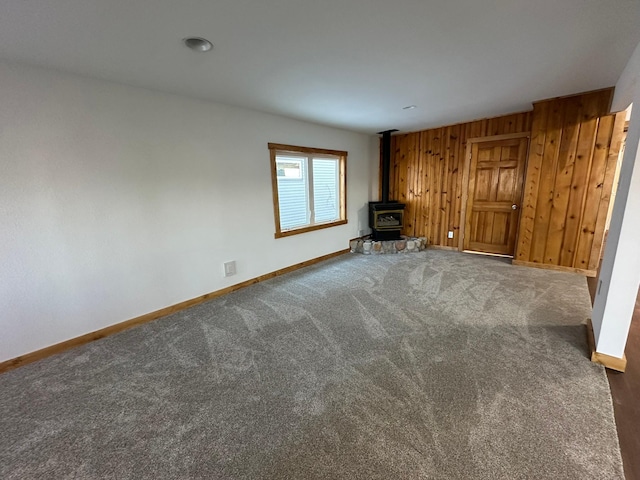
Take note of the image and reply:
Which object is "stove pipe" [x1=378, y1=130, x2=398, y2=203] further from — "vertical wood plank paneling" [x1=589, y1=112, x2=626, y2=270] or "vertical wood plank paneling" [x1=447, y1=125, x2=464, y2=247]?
"vertical wood plank paneling" [x1=589, y1=112, x2=626, y2=270]

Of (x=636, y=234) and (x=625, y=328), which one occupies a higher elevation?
(x=636, y=234)

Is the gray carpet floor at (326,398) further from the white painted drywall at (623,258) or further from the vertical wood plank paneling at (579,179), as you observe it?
the vertical wood plank paneling at (579,179)

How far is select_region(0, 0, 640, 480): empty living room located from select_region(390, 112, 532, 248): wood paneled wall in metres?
0.77

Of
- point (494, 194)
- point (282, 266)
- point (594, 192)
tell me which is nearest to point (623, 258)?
point (594, 192)

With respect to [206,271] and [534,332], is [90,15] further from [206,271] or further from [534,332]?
[534,332]

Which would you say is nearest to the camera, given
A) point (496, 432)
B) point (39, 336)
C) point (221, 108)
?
point (496, 432)

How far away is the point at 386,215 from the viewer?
518cm

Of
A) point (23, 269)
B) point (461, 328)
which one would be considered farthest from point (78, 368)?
point (461, 328)

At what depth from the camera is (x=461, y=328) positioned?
2.40m

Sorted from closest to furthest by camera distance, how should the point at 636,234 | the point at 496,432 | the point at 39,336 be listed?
the point at 496,432 → the point at 636,234 → the point at 39,336

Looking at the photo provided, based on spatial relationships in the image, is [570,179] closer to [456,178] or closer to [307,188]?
[456,178]

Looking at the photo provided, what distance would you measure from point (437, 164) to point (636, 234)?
355 centimetres

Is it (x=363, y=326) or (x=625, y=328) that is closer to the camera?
(x=625, y=328)

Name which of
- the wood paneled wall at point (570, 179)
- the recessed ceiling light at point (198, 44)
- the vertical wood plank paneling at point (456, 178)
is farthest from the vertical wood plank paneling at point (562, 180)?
the recessed ceiling light at point (198, 44)
